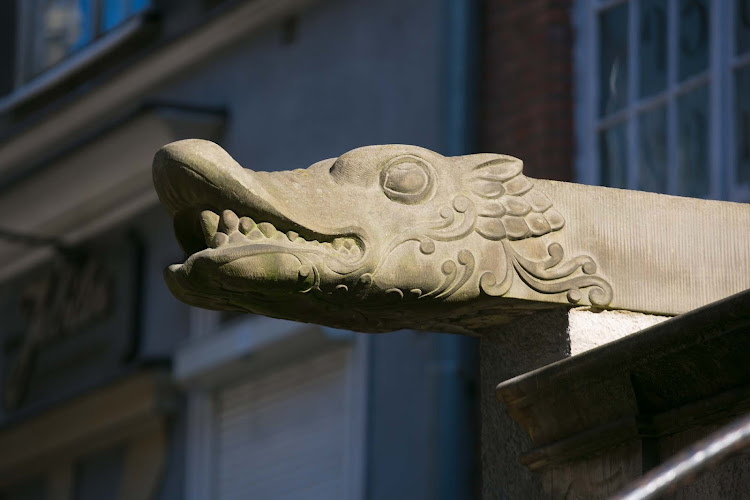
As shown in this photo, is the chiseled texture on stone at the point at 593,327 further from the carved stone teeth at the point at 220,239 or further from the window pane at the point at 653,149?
the window pane at the point at 653,149

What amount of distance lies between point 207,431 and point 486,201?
6.80 meters

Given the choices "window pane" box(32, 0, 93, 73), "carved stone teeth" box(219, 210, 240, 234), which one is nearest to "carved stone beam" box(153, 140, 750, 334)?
"carved stone teeth" box(219, 210, 240, 234)

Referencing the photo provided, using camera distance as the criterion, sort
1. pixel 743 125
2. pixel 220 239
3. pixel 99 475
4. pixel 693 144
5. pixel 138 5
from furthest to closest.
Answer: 1. pixel 138 5
2. pixel 99 475
3. pixel 693 144
4. pixel 743 125
5. pixel 220 239

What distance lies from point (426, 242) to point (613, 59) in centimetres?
456

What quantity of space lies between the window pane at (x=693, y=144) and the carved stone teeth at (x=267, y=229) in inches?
160

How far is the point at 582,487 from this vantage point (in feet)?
11.1

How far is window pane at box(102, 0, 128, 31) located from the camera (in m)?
11.4

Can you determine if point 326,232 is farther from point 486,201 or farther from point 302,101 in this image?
point 302,101

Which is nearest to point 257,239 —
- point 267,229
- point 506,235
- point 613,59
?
point 267,229

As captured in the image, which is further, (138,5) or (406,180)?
(138,5)

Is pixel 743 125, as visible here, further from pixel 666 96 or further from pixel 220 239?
pixel 220 239

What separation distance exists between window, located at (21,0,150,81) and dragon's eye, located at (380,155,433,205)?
7845 millimetres

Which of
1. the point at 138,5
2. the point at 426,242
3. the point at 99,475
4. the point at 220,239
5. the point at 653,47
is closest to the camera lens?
the point at 220,239

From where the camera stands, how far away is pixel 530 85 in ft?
26.0
